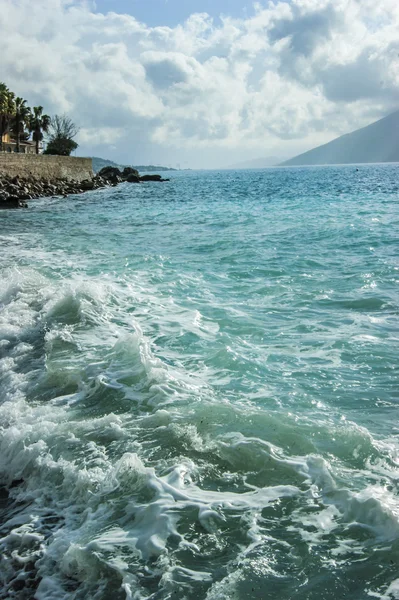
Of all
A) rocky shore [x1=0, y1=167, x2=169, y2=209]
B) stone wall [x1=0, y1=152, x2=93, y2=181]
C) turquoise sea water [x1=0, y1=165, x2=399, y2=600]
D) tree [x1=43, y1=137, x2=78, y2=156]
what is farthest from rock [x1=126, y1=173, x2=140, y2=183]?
turquoise sea water [x1=0, y1=165, x2=399, y2=600]

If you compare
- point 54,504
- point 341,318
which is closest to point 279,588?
point 54,504

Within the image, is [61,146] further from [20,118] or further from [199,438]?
[199,438]

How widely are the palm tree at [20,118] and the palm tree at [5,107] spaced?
80 cm

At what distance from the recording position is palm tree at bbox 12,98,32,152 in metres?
57.3

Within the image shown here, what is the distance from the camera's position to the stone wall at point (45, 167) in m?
42.4

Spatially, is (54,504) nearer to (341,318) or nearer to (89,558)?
(89,558)

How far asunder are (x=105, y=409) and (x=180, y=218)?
76.6 feet

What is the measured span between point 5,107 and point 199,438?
180ft

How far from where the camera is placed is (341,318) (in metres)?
9.19

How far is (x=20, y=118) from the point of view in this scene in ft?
190

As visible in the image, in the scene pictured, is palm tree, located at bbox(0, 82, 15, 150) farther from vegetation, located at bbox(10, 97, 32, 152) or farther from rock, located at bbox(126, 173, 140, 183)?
rock, located at bbox(126, 173, 140, 183)

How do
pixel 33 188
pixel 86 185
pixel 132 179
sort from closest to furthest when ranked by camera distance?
1. pixel 33 188
2. pixel 86 185
3. pixel 132 179

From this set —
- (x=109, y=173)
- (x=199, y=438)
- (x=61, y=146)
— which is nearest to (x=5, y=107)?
(x=61, y=146)

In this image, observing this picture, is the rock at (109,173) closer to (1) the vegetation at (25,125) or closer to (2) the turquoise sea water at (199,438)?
(1) the vegetation at (25,125)
